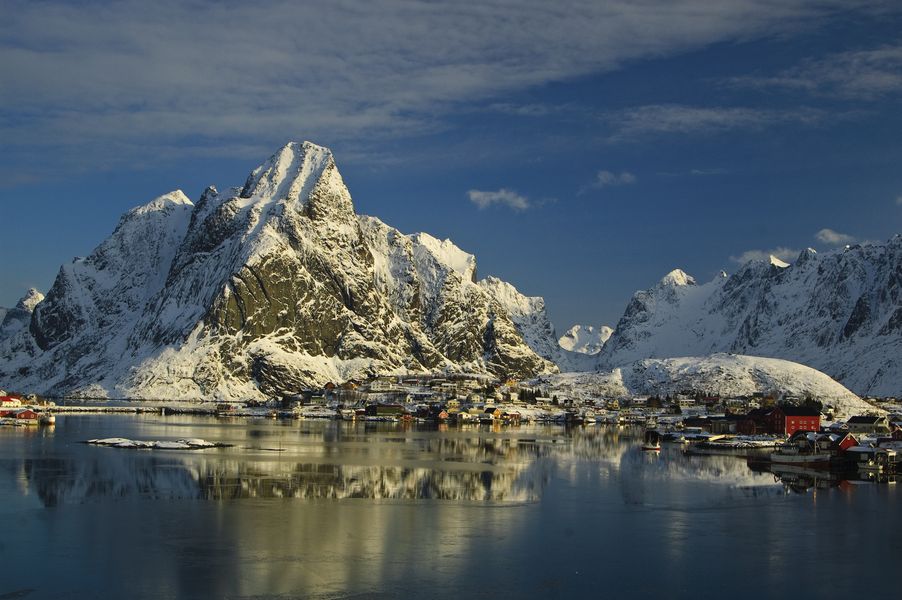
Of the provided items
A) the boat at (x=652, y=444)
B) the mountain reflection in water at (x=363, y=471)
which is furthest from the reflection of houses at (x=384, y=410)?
the boat at (x=652, y=444)

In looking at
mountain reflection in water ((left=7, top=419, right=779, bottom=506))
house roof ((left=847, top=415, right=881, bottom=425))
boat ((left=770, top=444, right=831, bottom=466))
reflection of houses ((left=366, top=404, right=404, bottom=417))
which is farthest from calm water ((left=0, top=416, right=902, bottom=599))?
reflection of houses ((left=366, top=404, right=404, bottom=417))

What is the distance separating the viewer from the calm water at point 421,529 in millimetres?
36469

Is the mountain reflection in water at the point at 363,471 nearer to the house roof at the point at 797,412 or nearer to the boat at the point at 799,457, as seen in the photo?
the boat at the point at 799,457

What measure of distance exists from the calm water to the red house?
2248 inches

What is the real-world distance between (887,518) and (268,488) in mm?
34021

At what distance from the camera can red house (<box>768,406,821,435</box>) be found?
13225cm

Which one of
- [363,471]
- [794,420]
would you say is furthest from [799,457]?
[794,420]

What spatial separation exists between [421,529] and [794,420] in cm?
9781

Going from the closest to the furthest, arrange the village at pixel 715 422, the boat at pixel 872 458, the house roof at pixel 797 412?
the boat at pixel 872 458
the village at pixel 715 422
the house roof at pixel 797 412

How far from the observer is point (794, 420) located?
436ft

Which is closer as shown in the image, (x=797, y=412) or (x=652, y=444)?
(x=652, y=444)

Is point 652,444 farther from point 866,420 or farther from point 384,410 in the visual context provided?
point 384,410

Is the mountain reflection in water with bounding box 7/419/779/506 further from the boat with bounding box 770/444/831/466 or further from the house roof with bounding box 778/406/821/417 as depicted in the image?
the house roof with bounding box 778/406/821/417

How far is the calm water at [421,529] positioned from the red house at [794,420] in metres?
57.1
